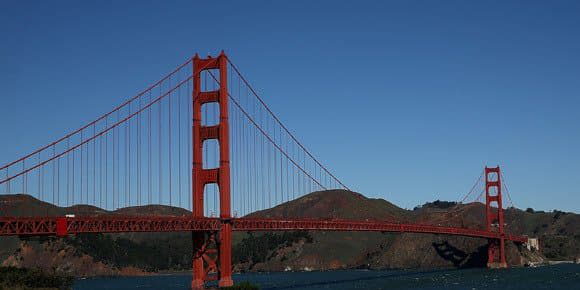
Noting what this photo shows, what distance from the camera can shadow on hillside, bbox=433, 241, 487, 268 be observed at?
176m

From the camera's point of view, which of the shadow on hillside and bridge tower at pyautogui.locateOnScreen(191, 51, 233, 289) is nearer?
bridge tower at pyautogui.locateOnScreen(191, 51, 233, 289)

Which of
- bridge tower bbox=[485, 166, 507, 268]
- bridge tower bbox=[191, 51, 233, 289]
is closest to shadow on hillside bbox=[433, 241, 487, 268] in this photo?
bridge tower bbox=[485, 166, 507, 268]

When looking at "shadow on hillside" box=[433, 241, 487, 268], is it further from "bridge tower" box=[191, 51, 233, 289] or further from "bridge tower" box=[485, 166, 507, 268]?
"bridge tower" box=[191, 51, 233, 289]

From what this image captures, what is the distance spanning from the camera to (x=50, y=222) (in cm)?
6066

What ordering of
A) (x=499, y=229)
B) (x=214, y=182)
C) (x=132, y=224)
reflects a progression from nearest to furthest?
1. (x=132, y=224)
2. (x=214, y=182)
3. (x=499, y=229)

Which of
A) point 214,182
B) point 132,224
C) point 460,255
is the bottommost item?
point 460,255

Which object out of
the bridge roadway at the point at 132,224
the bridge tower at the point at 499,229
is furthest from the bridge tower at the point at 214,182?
the bridge tower at the point at 499,229

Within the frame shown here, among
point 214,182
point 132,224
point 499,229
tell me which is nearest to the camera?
point 132,224

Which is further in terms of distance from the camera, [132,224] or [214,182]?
[214,182]

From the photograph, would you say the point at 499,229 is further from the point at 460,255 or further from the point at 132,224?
the point at 132,224

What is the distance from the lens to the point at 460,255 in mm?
185125

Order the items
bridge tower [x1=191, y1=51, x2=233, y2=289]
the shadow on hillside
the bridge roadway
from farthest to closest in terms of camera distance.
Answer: the shadow on hillside → bridge tower [x1=191, y1=51, x2=233, y2=289] → the bridge roadway

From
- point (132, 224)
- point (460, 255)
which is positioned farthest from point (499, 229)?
point (132, 224)

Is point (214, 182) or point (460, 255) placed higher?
point (214, 182)
